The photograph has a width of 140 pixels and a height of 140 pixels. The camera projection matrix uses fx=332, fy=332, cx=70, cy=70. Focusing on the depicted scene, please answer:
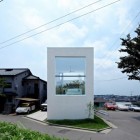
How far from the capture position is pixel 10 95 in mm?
47656

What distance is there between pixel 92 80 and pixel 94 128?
7489 millimetres

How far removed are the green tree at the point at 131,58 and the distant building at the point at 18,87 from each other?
14.8m

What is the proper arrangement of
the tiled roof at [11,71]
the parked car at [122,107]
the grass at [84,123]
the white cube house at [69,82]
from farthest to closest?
1. the parked car at [122,107]
2. the tiled roof at [11,71]
3. the white cube house at [69,82]
4. the grass at [84,123]

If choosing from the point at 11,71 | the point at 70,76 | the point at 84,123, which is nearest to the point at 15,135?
the point at 84,123

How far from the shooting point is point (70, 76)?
101 ft

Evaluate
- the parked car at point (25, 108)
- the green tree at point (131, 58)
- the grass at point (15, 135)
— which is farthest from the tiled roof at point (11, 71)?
the grass at point (15, 135)

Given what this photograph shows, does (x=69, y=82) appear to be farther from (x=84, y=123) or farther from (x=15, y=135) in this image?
(x=15, y=135)

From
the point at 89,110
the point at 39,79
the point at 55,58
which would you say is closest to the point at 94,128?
the point at 89,110

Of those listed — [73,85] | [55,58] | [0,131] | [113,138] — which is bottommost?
[113,138]

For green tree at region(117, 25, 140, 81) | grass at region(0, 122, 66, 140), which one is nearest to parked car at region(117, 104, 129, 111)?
green tree at region(117, 25, 140, 81)

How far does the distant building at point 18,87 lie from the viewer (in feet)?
156

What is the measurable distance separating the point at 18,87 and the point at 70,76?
68.7 feet

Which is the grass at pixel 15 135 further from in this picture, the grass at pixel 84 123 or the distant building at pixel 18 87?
the distant building at pixel 18 87

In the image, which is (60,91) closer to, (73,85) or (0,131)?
(73,85)
